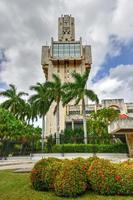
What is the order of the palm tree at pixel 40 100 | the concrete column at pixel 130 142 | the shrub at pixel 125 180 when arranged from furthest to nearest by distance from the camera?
the palm tree at pixel 40 100 → the concrete column at pixel 130 142 → the shrub at pixel 125 180

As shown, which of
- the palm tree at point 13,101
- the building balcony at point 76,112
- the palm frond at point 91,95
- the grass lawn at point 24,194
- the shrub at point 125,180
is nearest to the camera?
the grass lawn at point 24,194

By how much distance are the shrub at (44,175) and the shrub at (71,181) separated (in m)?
0.47

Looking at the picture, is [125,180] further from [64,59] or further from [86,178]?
[64,59]

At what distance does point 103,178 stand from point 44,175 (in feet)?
7.48

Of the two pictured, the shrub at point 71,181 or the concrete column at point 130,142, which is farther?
the concrete column at point 130,142

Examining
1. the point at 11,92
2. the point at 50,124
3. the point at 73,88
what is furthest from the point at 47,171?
the point at 50,124

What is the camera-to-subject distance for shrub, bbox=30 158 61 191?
1006cm

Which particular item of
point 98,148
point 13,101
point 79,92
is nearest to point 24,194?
point 98,148

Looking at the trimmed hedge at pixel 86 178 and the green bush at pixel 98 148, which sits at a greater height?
the green bush at pixel 98 148

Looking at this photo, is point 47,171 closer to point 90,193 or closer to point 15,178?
point 90,193

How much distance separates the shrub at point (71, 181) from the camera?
9.28 meters

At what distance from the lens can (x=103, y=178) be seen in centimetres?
941

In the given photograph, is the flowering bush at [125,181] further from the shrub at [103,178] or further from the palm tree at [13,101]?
the palm tree at [13,101]

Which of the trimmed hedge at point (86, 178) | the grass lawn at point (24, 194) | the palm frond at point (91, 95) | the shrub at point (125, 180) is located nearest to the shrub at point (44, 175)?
the trimmed hedge at point (86, 178)
